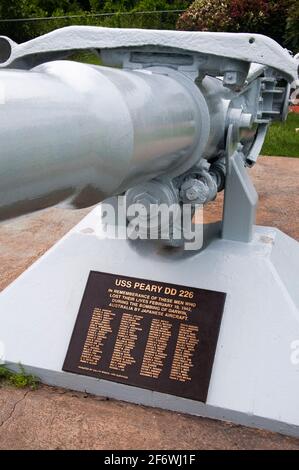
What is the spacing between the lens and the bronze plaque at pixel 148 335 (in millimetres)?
2375

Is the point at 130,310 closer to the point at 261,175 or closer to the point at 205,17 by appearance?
the point at 261,175

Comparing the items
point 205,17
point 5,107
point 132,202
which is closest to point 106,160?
point 5,107

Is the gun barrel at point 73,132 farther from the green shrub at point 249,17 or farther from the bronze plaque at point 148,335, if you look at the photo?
the green shrub at point 249,17

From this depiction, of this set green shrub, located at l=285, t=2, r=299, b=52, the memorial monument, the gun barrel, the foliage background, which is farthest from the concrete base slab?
the foliage background

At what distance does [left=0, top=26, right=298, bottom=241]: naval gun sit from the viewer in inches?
40.5

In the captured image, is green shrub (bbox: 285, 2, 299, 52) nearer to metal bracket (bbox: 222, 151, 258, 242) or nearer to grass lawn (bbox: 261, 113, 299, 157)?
grass lawn (bbox: 261, 113, 299, 157)

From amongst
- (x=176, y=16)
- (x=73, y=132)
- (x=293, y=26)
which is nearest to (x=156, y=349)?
(x=73, y=132)

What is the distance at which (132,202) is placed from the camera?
7.37 feet

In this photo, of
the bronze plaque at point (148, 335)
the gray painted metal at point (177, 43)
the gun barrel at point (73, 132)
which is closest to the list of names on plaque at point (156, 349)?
the bronze plaque at point (148, 335)

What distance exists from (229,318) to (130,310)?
427mm

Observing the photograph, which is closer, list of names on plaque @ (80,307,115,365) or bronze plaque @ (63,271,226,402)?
bronze plaque @ (63,271,226,402)

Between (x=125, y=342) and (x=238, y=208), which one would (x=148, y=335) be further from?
(x=238, y=208)

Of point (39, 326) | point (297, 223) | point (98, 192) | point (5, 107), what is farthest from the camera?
point (297, 223)

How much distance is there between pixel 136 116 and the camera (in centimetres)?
133
